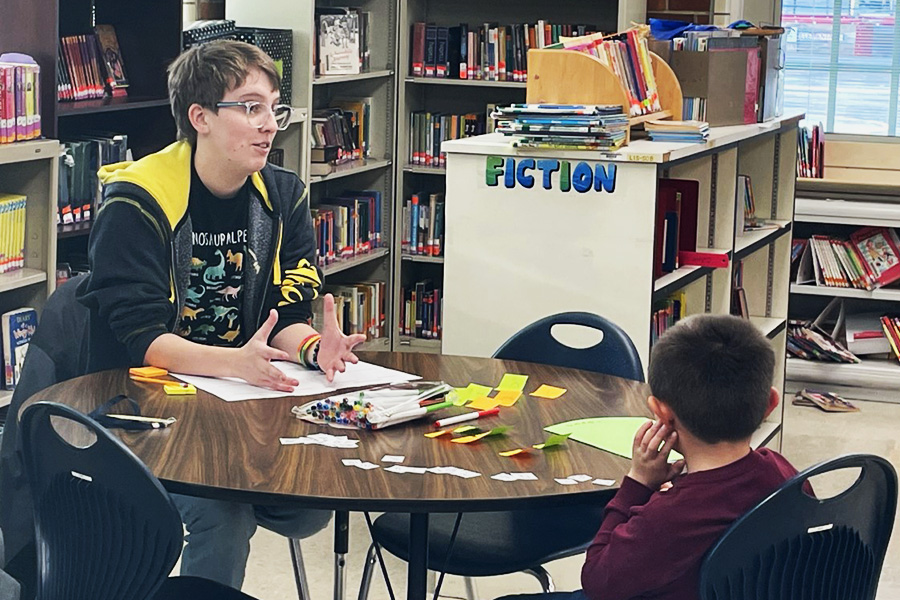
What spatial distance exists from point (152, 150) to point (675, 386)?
2.78 metres

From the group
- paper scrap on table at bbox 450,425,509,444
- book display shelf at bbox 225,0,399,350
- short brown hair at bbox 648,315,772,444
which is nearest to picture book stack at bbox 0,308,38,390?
book display shelf at bbox 225,0,399,350

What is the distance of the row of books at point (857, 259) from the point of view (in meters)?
5.50

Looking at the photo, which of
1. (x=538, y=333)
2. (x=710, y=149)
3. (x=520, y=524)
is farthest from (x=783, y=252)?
(x=520, y=524)

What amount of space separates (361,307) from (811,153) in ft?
6.75

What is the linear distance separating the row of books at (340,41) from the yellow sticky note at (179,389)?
2.67m

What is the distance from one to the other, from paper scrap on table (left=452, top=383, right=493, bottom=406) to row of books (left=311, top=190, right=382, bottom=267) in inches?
102

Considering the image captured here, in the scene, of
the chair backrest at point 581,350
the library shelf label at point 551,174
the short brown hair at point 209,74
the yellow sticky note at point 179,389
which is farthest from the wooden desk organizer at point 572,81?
the yellow sticky note at point 179,389

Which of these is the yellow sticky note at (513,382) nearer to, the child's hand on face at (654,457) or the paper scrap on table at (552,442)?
the paper scrap on table at (552,442)

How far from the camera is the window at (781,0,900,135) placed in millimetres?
6004

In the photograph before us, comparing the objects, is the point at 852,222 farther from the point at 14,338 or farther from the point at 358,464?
the point at 358,464

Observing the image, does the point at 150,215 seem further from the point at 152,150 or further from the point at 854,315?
the point at 854,315

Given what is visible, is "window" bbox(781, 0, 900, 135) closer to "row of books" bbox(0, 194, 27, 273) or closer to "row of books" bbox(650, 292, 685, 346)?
"row of books" bbox(650, 292, 685, 346)

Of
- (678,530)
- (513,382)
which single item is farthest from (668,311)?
(678,530)

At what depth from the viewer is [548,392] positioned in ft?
7.64
